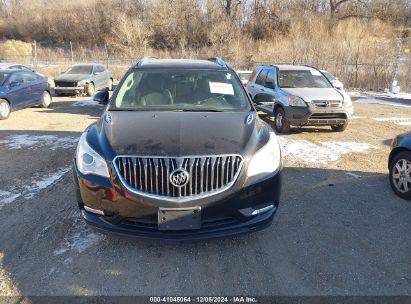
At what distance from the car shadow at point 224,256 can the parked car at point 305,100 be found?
152 inches

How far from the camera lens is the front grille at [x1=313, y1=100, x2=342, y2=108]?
25.0ft

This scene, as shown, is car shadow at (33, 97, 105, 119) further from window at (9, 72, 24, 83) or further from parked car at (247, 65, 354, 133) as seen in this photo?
parked car at (247, 65, 354, 133)

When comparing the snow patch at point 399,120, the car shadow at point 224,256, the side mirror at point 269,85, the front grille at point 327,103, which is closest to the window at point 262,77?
the side mirror at point 269,85

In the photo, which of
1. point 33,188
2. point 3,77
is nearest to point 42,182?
point 33,188

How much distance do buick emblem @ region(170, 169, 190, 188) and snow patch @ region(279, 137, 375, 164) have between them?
378 centimetres

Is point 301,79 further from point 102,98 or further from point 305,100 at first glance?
point 102,98

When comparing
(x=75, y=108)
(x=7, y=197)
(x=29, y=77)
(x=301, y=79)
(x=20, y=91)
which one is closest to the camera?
(x=7, y=197)

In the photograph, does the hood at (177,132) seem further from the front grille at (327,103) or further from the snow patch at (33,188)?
the front grille at (327,103)

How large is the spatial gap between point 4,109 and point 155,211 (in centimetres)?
909

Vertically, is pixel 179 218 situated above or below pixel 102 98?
below

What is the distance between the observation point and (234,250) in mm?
3098

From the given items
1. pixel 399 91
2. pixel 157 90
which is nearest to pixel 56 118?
pixel 157 90

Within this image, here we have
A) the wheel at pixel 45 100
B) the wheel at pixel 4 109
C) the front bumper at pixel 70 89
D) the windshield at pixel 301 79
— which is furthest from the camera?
the front bumper at pixel 70 89

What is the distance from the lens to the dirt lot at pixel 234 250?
104 inches
